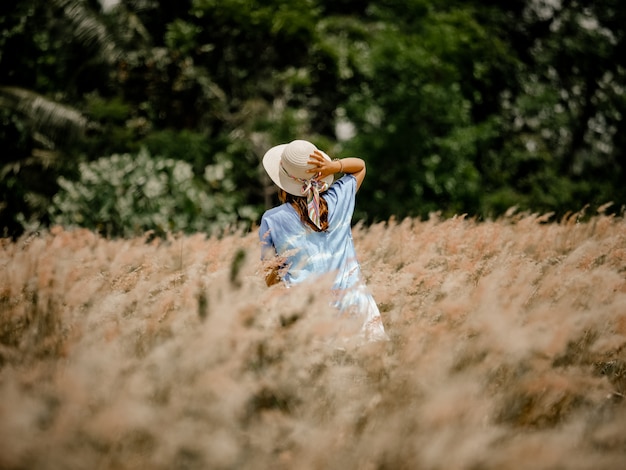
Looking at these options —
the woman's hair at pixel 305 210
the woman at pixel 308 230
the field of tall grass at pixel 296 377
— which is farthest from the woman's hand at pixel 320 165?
the field of tall grass at pixel 296 377

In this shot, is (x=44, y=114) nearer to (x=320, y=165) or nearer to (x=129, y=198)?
(x=129, y=198)

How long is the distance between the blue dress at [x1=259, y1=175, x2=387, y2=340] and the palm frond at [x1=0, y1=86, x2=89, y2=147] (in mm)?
11466

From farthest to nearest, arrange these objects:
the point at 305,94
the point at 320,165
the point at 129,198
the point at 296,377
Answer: the point at 305,94 < the point at 129,198 < the point at 320,165 < the point at 296,377

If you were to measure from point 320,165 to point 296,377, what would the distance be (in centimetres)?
116

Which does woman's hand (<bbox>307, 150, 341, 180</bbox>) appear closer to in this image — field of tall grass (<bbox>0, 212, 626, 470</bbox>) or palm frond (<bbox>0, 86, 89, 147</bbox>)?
field of tall grass (<bbox>0, 212, 626, 470</bbox>)

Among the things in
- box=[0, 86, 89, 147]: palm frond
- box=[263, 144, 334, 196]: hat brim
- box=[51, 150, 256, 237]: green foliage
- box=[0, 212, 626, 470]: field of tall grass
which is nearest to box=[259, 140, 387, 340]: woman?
box=[263, 144, 334, 196]: hat brim

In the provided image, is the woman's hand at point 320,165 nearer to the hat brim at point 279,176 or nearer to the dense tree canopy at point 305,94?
the hat brim at point 279,176

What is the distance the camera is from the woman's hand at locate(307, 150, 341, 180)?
2.61 meters

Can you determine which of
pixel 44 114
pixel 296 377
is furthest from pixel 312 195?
pixel 44 114

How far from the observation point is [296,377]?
1836mm

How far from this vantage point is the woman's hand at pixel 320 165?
2.61 m

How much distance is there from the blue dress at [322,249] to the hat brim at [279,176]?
0.08m

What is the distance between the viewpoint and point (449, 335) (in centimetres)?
199

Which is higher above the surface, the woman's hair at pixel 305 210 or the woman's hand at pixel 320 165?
the woman's hand at pixel 320 165
